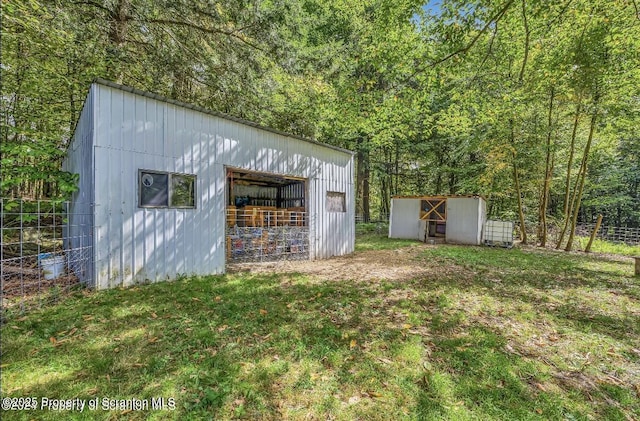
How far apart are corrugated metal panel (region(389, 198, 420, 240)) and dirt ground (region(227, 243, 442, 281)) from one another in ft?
18.7

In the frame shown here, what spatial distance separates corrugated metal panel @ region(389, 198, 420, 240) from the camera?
13281 mm

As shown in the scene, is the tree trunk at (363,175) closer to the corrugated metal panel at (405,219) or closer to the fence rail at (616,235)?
the corrugated metal panel at (405,219)

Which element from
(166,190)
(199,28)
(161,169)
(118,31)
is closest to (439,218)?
(166,190)

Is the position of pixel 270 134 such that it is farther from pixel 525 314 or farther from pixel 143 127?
pixel 525 314

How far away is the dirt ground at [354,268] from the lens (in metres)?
5.86

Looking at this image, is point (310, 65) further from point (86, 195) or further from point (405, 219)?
point (405, 219)

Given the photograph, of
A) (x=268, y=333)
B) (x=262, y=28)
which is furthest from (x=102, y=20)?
(x=268, y=333)

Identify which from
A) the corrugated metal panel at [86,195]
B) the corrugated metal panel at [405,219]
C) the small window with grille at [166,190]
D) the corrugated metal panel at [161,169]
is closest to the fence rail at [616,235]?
the corrugated metal panel at [405,219]

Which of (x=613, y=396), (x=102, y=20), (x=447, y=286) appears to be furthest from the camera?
(x=102, y=20)

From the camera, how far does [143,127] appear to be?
4.81 meters

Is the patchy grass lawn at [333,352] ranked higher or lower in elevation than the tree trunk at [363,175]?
lower

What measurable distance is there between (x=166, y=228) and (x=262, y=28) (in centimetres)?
593

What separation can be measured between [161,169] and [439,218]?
12.0 m

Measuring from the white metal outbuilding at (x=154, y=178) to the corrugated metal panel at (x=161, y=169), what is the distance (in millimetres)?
15
